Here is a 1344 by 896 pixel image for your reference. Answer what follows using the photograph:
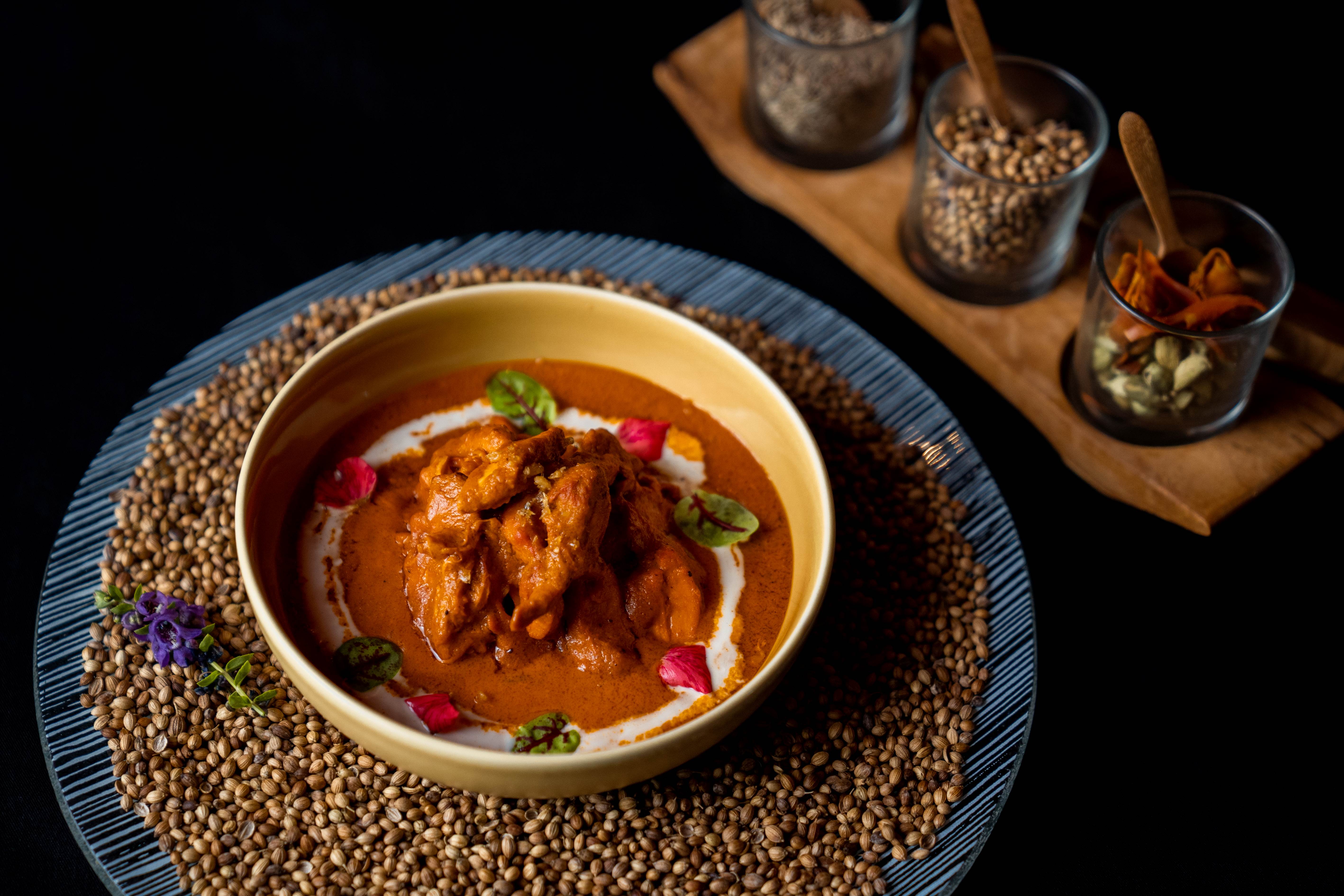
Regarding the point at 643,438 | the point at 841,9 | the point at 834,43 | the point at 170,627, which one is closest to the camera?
the point at 170,627

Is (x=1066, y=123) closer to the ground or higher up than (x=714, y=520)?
closer to the ground

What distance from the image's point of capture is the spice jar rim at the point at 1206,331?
2.71 meters

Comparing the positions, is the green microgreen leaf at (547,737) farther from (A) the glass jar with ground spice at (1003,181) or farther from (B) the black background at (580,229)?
(A) the glass jar with ground spice at (1003,181)

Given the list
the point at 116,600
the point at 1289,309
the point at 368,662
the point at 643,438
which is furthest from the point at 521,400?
the point at 1289,309

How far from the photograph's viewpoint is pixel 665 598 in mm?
2416

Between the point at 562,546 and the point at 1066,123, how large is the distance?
1968 mm

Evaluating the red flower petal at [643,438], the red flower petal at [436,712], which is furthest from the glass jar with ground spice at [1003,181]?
the red flower petal at [436,712]

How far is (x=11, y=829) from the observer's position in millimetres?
2609

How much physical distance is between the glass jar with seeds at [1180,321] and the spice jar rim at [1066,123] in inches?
6.2

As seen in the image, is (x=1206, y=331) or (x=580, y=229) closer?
(x=1206, y=331)

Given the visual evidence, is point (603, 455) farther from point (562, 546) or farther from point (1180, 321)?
point (1180, 321)

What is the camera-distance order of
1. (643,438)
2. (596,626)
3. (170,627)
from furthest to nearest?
(643,438) < (170,627) < (596,626)

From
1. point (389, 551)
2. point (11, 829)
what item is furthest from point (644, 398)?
point (11, 829)

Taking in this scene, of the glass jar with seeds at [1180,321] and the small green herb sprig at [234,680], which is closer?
the small green herb sprig at [234,680]
